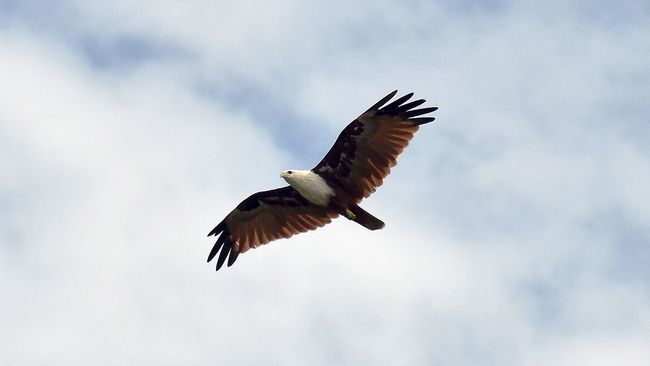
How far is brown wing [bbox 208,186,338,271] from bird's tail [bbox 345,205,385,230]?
3.54 ft

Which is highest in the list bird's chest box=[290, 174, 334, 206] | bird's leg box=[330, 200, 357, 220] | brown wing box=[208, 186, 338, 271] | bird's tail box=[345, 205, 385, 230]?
brown wing box=[208, 186, 338, 271]

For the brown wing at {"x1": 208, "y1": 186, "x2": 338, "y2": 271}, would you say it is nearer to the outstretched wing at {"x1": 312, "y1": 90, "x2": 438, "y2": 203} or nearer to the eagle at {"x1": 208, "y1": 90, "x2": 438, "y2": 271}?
the eagle at {"x1": 208, "y1": 90, "x2": 438, "y2": 271}

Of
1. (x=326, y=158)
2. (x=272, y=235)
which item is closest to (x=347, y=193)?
(x=326, y=158)

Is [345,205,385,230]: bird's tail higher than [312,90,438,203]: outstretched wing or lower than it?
lower

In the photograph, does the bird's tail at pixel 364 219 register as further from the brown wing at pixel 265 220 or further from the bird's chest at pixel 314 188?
the brown wing at pixel 265 220

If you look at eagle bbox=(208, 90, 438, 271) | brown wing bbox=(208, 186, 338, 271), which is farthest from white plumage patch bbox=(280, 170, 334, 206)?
brown wing bbox=(208, 186, 338, 271)

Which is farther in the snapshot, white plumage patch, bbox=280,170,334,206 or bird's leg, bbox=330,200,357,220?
bird's leg, bbox=330,200,357,220

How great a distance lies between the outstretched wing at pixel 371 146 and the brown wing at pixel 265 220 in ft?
4.26

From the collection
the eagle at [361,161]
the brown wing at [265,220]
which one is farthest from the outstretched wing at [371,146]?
the brown wing at [265,220]

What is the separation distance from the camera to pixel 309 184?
27.8 metres

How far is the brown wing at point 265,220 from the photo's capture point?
29.2 metres

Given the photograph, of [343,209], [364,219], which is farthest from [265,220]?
[364,219]

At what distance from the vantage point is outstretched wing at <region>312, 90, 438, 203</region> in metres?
27.6

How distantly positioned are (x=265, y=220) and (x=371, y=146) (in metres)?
3.58
